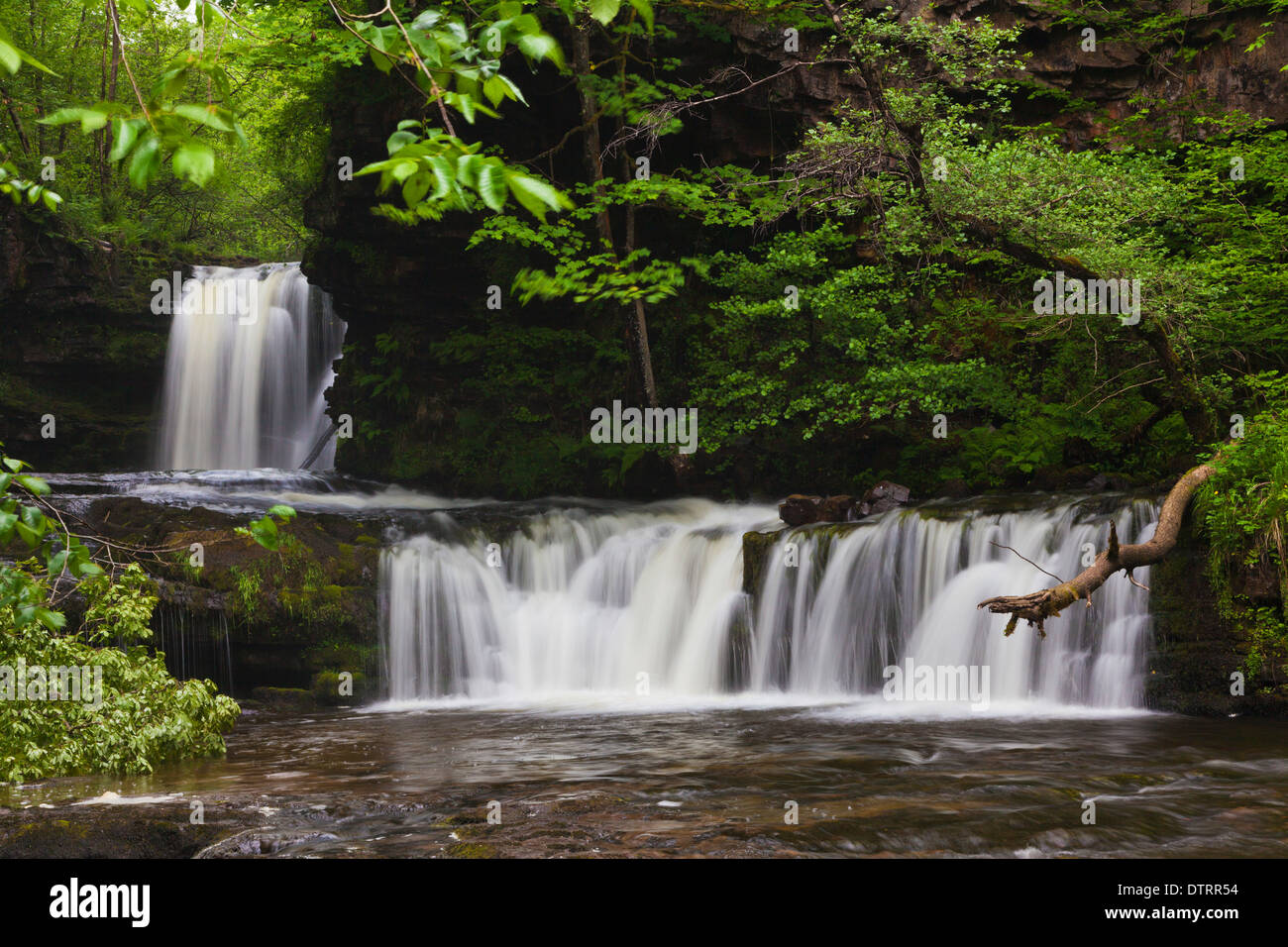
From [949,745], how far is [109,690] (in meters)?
6.87

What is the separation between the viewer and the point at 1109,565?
8898mm

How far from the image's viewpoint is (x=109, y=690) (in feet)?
29.1

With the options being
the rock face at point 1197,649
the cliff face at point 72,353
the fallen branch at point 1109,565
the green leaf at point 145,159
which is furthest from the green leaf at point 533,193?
the cliff face at point 72,353

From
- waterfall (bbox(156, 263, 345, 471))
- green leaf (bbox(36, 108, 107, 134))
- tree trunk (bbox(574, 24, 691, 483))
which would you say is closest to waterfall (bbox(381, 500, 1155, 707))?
tree trunk (bbox(574, 24, 691, 483))

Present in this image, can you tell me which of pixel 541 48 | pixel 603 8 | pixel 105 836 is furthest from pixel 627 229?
pixel 541 48

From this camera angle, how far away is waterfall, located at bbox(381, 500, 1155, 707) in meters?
11.0

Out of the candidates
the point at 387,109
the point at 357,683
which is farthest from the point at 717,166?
the point at 357,683

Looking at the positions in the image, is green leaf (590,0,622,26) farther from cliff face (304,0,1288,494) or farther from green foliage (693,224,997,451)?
cliff face (304,0,1288,494)

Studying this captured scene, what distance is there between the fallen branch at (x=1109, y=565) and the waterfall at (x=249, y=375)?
16467mm

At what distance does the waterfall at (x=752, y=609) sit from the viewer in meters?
11.0

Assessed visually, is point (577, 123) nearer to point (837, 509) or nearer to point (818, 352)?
point (818, 352)

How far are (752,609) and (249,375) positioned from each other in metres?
14.0

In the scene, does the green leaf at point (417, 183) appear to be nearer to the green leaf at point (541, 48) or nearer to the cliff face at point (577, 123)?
the green leaf at point (541, 48)

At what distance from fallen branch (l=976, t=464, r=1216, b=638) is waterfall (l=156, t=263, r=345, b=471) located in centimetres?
1647
